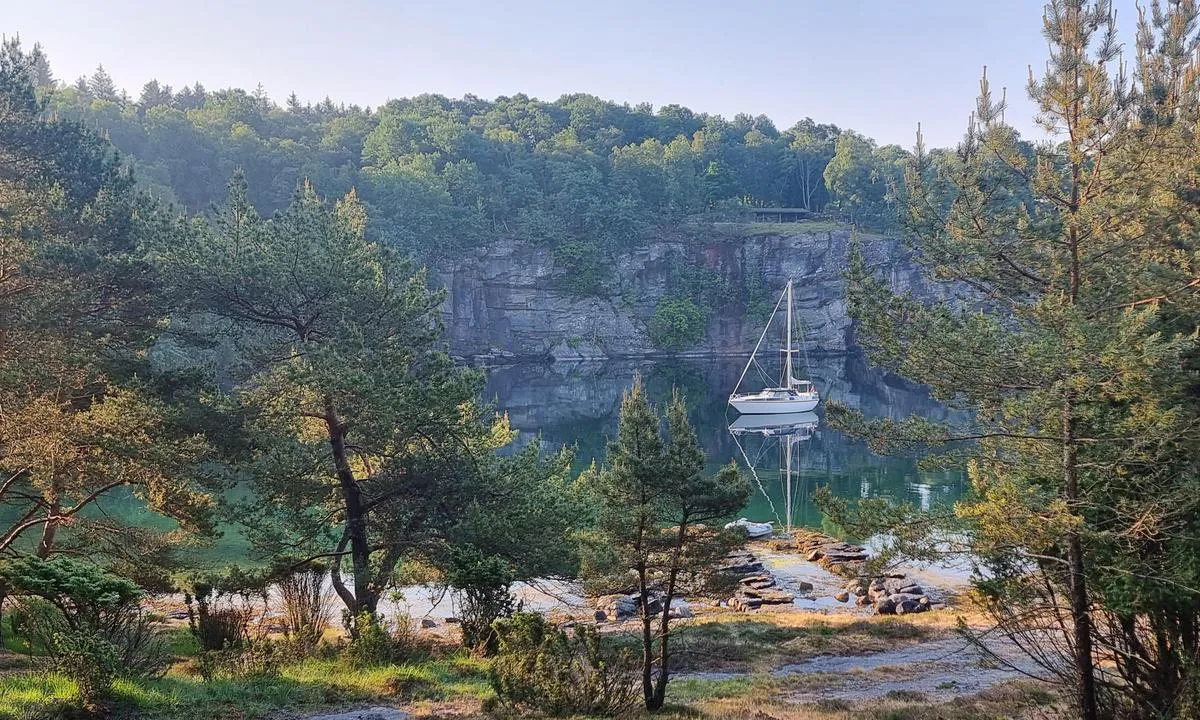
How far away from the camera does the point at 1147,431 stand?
621cm

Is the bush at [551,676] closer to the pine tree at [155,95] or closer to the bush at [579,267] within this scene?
the bush at [579,267]

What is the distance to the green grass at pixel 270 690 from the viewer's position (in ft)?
22.0

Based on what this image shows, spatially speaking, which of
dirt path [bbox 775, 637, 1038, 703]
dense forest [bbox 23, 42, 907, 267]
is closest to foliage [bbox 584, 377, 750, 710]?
dirt path [bbox 775, 637, 1038, 703]

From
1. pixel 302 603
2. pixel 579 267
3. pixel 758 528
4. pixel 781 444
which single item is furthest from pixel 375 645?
pixel 579 267

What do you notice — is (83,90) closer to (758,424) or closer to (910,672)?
(758,424)

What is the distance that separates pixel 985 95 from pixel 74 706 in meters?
10.2

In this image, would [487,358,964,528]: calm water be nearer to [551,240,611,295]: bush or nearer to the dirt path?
the dirt path

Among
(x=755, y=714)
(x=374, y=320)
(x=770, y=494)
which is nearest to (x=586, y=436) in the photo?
(x=770, y=494)

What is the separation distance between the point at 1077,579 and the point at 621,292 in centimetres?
7742

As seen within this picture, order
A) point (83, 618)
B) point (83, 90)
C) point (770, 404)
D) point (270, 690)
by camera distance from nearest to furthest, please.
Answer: point (83, 618) → point (270, 690) → point (770, 404) → point (83, 90)

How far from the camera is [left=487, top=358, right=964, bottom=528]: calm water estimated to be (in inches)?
1216

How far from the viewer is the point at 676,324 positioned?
81.6m

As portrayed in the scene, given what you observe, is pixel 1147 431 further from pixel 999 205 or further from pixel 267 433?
pixel 267 433

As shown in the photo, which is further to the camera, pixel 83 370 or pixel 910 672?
pixel 910 672
